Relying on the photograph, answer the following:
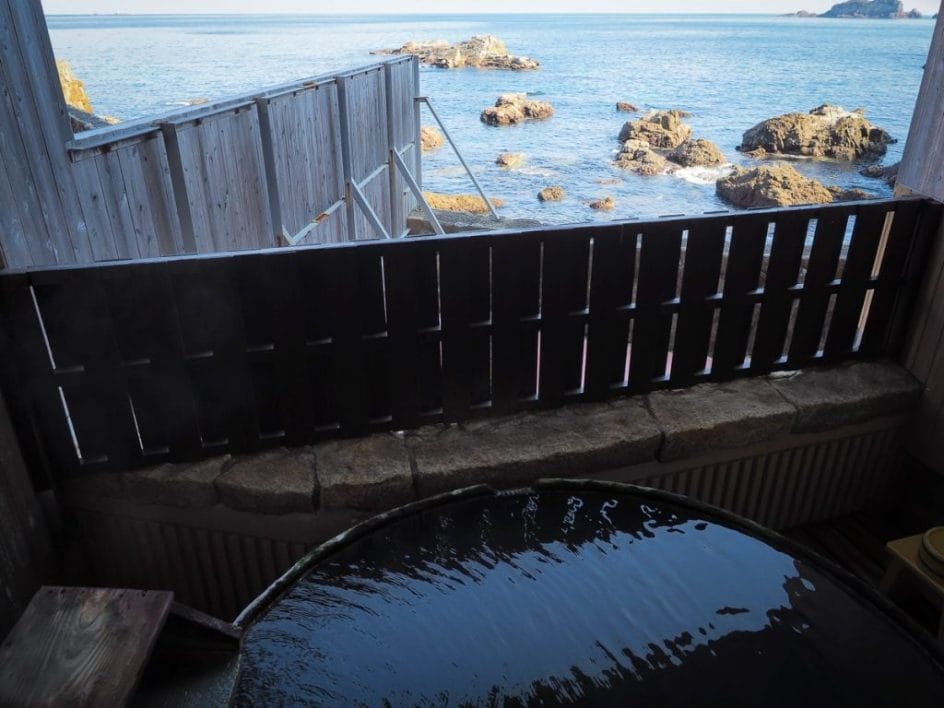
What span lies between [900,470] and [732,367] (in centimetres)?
120

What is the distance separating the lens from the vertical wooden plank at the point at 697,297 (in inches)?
113

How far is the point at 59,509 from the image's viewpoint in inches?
101

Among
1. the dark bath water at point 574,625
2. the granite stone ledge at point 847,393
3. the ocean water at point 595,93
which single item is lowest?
the ocean water at point 595,93

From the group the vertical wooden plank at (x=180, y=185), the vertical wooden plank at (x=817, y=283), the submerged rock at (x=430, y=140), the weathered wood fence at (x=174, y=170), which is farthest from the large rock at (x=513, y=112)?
the vertical wooden plank at (x=817, y=283)

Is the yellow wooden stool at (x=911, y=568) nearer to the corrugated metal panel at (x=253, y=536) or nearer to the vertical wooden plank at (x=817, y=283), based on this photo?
the corrugated metal panel at (x=253, y=536)

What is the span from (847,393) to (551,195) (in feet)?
54.7

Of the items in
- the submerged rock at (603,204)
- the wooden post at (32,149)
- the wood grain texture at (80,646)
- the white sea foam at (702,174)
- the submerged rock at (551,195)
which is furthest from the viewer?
the white sea foam at (702,174)

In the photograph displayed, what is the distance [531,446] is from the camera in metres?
2.78

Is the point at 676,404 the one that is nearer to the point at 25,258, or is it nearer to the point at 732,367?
the point at 732,367

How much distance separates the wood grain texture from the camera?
56.6 inches

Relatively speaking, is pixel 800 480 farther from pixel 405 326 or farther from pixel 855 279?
pixel 405 326

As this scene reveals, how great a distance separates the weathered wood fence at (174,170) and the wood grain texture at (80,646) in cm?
124

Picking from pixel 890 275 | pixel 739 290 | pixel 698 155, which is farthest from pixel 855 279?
pixel 698 155

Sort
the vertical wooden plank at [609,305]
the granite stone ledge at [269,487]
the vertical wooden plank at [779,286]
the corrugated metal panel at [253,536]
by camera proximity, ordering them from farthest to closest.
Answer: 1. the vertical wooden plank at [779,286]
2. the vertical wooden plank at [609,305]
3. the corrugated metal panel at [253,536]
4. the granite stone ledge at [269,487]
